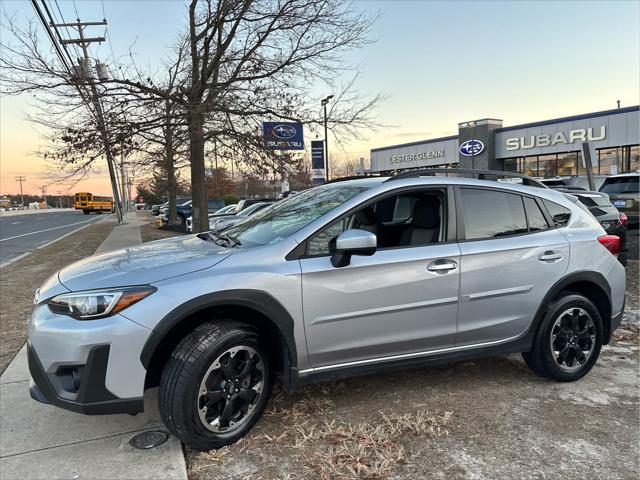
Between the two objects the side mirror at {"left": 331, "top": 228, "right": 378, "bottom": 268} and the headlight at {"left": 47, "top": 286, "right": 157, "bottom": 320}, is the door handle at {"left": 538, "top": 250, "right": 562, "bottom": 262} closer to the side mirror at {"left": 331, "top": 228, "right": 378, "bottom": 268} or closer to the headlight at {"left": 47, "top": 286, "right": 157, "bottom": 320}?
the side mirror at {"left": 331, "top": 228, "right": 378, "bottom": 268}

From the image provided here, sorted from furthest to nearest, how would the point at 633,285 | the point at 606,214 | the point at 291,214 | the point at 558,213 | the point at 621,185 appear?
1. the point at 621,185
2. the point at 606,214
3. the point at 633,285
4. the point at 558,213
5. the point at 291,214

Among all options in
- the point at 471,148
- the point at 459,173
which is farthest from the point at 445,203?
the point at 471,148

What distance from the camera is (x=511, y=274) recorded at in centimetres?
352

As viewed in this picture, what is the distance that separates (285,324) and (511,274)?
70.7 inches

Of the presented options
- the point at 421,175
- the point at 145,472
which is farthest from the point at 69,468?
the point at 421,175

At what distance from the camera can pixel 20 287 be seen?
8.02 meters

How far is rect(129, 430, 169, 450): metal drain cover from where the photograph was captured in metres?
2.89

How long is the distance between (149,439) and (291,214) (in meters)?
1.83

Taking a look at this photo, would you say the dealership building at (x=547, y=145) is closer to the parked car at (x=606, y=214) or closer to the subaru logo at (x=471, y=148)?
the subaru logo at (x=471, y=148)

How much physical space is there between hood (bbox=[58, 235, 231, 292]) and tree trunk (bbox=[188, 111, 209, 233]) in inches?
202

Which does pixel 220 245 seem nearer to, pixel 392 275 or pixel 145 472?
pixel 392 275

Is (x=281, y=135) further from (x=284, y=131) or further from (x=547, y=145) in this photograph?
(x=547, y=145)

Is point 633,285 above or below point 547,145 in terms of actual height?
below

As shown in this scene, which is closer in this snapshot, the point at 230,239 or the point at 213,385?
the point at 213,385
